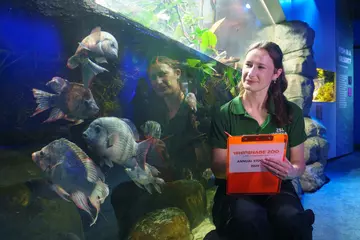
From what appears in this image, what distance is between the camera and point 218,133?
1.88m

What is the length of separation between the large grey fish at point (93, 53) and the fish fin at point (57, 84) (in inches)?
3.3

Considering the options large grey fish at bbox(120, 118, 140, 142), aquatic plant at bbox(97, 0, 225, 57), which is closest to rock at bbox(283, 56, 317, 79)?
aquatic plant at bbox(97, 0, 225, 57)

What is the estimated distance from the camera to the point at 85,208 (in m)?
1.67

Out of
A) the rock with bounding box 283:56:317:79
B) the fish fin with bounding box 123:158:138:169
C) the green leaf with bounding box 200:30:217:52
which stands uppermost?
the green leaf with bounding box 200:30:217:52

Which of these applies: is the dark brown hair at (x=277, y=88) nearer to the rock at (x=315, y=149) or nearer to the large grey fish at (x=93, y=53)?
the large grey fish at (x=93, y=53)

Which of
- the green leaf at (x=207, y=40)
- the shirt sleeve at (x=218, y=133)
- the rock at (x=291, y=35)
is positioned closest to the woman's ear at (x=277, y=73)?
the shirt sleeve at (x=218, y=133)

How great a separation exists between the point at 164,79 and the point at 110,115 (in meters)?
0.67

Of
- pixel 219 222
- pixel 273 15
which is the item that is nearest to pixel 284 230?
pixel 219 222

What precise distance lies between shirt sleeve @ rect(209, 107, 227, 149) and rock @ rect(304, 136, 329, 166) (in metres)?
4.14

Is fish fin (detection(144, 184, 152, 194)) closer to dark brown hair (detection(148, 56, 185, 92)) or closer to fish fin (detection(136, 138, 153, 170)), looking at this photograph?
fish fin (detection(136, 138, 153, 170))

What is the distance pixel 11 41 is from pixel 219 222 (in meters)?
1.37

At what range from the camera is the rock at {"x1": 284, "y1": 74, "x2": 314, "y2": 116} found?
575 centimetres

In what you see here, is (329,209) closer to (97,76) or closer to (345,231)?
(345,231)

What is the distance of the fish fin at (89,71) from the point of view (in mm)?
1648
